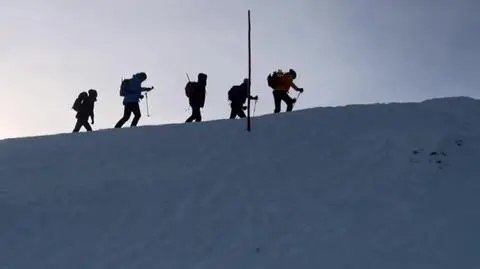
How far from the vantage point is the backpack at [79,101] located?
2106 centimetres

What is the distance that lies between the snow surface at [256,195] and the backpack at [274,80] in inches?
98.7

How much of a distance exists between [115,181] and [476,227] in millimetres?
6646

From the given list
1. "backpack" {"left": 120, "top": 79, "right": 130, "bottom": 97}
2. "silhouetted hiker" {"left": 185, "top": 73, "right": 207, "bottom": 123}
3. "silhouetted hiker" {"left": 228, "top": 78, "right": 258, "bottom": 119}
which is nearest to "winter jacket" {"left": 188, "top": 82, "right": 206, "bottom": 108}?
"silhouetted hiker" {"left": 185, "top": 73, "right": 207, "bottom": 123}

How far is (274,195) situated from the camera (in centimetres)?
1365

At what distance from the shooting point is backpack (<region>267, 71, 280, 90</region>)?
2120cm

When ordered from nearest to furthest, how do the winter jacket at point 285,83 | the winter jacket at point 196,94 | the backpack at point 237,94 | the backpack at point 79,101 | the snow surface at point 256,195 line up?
the snow surface at point 256,195 < the winter jacket at point 196,94 < the backpack at point 237,94 < the backpack at point 79,101 < the winter jacket at point 285,83

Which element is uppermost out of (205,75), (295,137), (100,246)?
(205,75)

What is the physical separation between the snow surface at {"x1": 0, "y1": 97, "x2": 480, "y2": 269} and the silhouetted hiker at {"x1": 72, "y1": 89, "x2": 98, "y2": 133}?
2541 mm

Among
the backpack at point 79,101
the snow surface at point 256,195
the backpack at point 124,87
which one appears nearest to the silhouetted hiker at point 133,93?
the backpack at point 124,87

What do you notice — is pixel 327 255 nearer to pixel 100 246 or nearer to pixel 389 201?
pixel 389 201

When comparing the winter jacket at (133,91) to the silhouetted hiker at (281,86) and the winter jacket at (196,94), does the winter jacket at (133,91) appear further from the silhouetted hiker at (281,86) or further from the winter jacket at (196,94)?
the silhouetted hiker at (281,86)

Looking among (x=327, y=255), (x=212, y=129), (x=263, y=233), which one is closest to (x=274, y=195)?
(x=263, y=233)

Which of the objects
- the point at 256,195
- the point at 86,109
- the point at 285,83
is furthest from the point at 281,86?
the point at 256,195

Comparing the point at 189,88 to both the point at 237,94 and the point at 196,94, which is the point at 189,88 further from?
the point at 237,94
